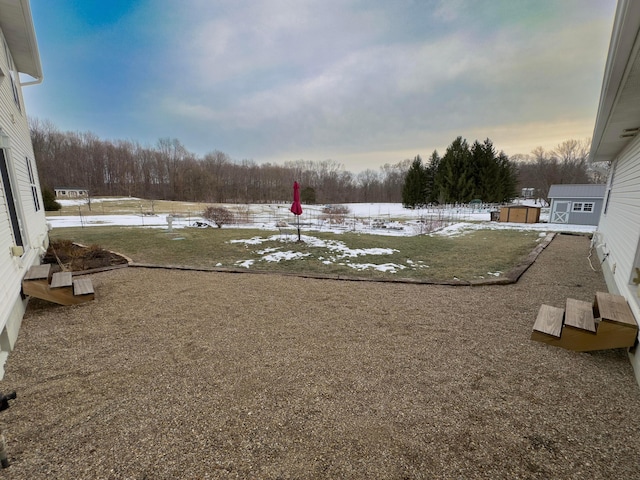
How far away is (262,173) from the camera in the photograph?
49.2 metres

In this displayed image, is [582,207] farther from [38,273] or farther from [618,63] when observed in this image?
[38,273]

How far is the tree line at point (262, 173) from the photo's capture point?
98.4ft

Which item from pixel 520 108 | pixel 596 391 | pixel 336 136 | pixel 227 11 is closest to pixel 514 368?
pixel 596 391

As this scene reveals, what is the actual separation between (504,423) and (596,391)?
0.99 metres

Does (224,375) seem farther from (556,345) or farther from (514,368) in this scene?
(556,345)

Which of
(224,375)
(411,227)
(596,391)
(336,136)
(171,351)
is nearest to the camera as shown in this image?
(596,391)

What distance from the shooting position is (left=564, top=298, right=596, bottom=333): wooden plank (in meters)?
2.62

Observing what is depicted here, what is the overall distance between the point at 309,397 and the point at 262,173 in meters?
50.0

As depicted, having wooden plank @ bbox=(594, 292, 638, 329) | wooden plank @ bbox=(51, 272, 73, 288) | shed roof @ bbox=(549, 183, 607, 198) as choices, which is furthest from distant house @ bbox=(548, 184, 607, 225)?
wooden plank @ bbox=(51, 272, 73, 288)

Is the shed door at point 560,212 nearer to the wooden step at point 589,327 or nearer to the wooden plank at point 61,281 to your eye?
the wooden step at point 589,327

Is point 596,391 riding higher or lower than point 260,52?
lower

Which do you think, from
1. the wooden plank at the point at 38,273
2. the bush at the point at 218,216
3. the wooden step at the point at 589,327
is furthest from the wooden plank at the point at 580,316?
the bush at the point at 218,216

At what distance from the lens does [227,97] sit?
19062 millimetres

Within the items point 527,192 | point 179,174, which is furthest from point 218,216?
point 527,192
